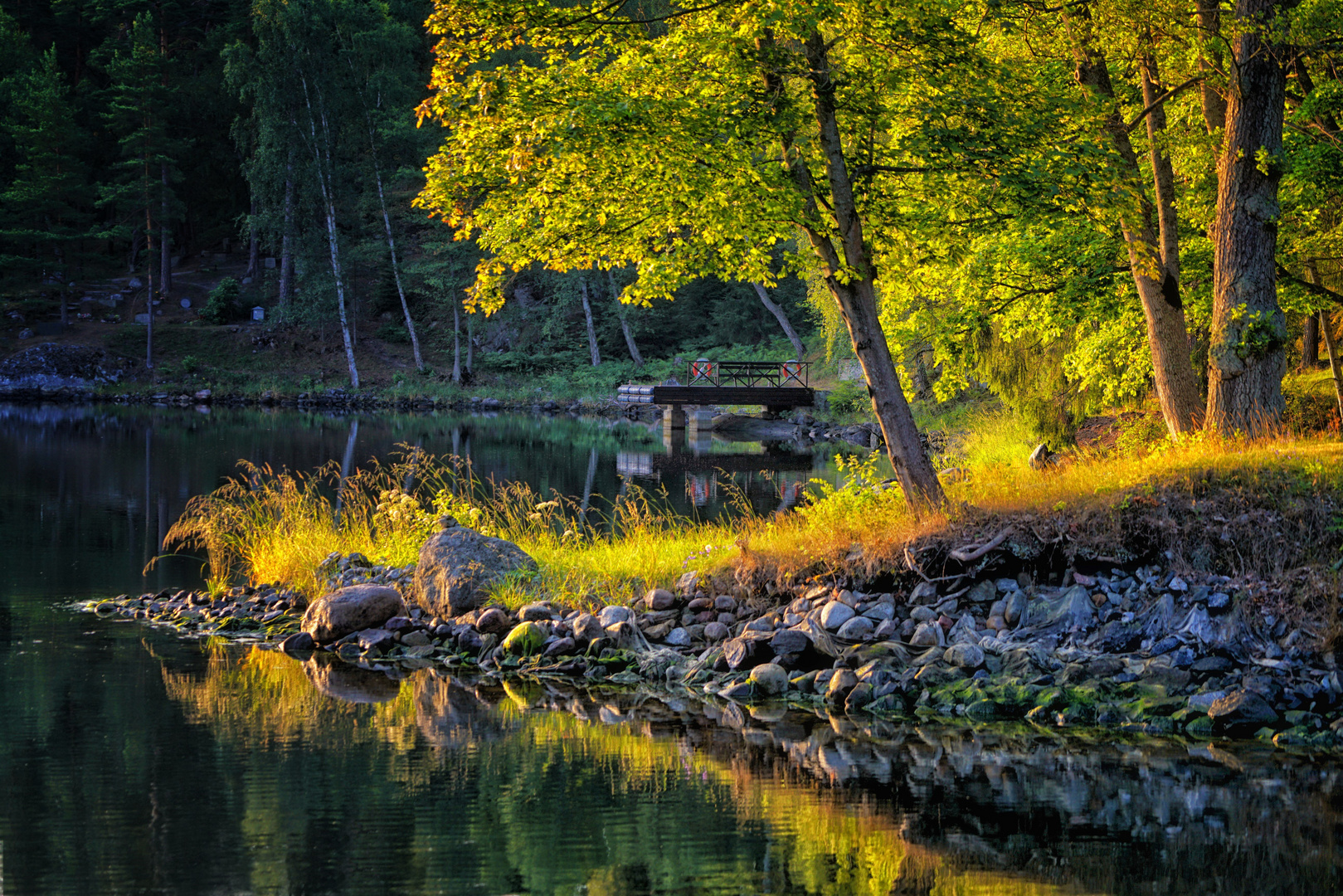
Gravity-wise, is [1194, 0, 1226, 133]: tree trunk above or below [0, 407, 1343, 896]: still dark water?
above

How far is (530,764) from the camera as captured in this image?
320 inches

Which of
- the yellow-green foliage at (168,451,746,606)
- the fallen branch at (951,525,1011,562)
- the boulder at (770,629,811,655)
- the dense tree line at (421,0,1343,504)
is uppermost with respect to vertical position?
the dense tree line at (421,0,1343,504)

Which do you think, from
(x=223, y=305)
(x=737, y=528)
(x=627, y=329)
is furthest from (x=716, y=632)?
(x=223, y=305)

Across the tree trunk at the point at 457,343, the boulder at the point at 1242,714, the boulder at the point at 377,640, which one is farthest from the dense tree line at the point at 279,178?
the boulder at the point at 1242,714

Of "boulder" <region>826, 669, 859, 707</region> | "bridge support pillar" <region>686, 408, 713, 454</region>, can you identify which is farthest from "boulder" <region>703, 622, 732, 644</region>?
"bridge support pillar" <region>686, 408, 713, 454</region>

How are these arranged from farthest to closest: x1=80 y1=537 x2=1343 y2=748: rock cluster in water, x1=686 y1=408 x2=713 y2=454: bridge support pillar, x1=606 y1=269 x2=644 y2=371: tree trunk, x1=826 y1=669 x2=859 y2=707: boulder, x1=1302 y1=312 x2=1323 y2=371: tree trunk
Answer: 1. x1=606 y1=269 x2=644 y2=371: tree trunk
2. x1=686 y1=408 x2=713 y2=454: bridge support pillar
3. x1=1302 y1=312 x2=1323 y2=371: tree trunk
4. x1=826 y1=669 x2=859 y2=707: boulder
5. x1=80 y1=537 x2=1343 y2=748: rock cluster in water

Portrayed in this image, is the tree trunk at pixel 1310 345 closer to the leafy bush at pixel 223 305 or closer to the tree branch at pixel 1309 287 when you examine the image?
the tree branch at pixel 1309 287

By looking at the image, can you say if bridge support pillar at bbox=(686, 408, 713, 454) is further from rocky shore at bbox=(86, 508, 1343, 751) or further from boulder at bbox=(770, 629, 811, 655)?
boulder at bbox=(770, 629, 811, 655)

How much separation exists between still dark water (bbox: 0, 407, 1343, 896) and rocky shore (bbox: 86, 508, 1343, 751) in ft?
1.57

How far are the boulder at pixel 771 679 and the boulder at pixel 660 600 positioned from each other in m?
1.93

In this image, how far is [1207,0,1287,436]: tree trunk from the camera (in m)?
11.9

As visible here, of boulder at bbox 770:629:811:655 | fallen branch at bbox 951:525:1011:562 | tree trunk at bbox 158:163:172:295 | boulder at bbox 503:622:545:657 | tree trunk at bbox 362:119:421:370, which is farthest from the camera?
tree trunk at bbox 158:163:172:295

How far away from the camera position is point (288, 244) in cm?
5203

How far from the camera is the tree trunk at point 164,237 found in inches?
2062
